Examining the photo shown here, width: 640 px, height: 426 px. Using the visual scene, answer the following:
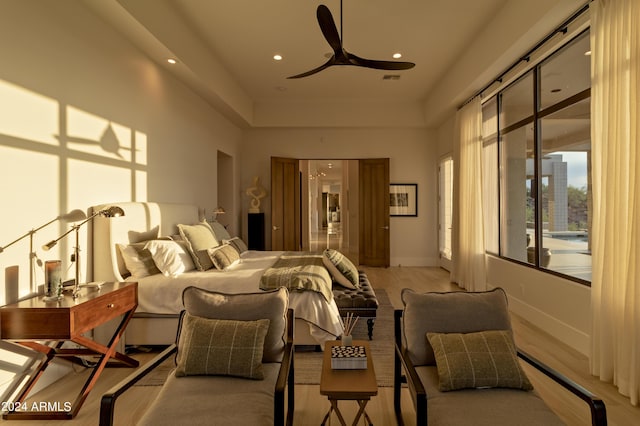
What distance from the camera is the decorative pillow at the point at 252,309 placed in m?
2.04

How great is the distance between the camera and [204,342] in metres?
1.89

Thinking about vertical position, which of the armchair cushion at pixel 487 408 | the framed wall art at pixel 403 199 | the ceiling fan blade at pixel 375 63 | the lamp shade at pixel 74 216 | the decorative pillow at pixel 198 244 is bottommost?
the armchair cushion at pixel 487 408

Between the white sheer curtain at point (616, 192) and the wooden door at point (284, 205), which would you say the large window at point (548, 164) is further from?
the wooden door at point (284, 205)

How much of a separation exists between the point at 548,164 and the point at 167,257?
4239mm

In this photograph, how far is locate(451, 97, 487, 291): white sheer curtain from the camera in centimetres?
530

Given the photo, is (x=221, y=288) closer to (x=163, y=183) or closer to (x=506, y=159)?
(x=163, y=183)

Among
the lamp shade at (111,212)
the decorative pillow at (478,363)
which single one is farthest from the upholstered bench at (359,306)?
the lamp shade at (111,212)

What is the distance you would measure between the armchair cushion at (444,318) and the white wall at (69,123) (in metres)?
2.66

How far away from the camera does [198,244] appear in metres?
3.96

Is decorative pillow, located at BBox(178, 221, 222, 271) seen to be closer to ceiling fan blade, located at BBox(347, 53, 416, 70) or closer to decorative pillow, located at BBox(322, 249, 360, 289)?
decorative pillow, located at BBox(322, 249, 360, 289)

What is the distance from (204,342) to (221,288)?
1.48 m

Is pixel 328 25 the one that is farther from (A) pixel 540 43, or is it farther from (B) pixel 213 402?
(B) pixel 213 402

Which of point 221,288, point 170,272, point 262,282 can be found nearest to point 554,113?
point 262,282

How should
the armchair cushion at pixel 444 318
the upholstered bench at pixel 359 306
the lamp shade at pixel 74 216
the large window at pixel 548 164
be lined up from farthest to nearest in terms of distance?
1. the upholstered bench at pixel 359 306
2. the large window at pixel 548 164
3. the lamp shade at pixel 74 216
4. the armchair cushion at pixel 444 318
